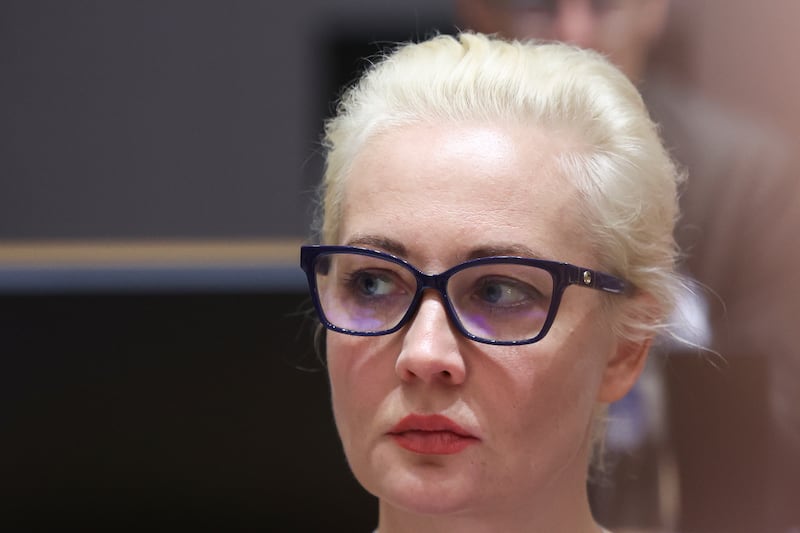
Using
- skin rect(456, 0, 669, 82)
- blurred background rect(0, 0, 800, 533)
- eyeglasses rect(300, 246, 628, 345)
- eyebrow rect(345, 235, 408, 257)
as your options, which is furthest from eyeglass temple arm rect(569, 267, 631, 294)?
skin rect(456, 0, 669, 82)

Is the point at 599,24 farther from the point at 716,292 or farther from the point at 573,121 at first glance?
the point at 573,121

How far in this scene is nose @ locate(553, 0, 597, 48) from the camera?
237cm

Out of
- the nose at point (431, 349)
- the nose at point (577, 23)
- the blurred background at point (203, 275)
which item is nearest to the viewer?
the nose at point (431, 349)

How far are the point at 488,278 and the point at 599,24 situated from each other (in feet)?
3.67

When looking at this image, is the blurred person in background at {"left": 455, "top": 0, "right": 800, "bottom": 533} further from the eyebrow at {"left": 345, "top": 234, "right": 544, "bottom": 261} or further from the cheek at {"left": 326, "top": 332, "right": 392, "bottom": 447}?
the cheek at {"left": 326, "top": 332, "right": 392, "bottom": 447}

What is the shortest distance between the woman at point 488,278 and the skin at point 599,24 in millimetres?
766

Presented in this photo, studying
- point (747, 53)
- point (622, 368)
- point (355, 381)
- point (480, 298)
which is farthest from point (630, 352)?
point (747, 53)

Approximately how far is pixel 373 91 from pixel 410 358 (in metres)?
0.44

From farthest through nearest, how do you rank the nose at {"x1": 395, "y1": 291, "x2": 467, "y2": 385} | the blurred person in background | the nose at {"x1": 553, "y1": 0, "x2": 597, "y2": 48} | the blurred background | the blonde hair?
the nose at {"x1": 553, "y1": 0, "x2": 597, "y2": 48} → the blurred background → the blurred person in background → the blonde hair → the nose at {"x1": 395, "y1": 291, "x2": 467, "y2": 385}

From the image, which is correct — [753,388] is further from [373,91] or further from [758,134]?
[373,91]

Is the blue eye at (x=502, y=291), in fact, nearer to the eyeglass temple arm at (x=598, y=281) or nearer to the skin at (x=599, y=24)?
the eyeglass temple arm at (x=598, y=281)

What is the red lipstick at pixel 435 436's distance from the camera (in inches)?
56.1

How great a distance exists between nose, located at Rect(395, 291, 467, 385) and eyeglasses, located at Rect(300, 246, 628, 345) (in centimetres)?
1

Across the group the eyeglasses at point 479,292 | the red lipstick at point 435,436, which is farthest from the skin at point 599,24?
the red lipstick at point 435,436
